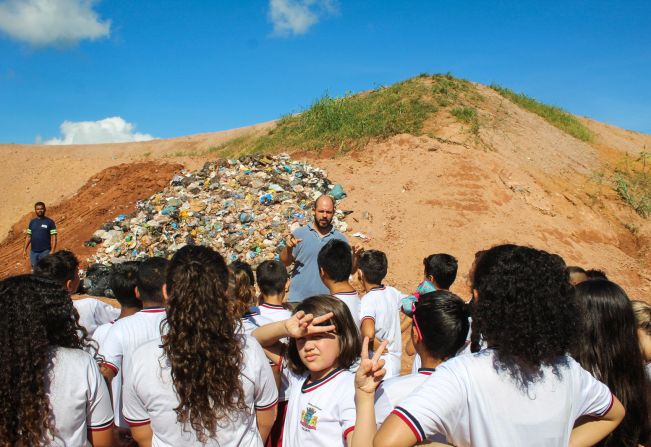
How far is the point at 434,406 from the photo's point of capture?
1.71 metres

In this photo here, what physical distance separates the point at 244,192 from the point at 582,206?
9.37m

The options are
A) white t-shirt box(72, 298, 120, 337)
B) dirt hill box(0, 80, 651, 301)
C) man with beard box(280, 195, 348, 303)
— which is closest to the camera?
white t-shirt box(72, 298, 120, 337)


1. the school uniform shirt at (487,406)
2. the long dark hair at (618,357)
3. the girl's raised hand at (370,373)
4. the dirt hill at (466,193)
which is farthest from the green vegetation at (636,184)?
the girl's raised hand at (370,373)

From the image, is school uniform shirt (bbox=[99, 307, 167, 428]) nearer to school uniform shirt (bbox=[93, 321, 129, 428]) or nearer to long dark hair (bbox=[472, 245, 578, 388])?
school uniform shirt (bbox=[93, 321, 129, 428])

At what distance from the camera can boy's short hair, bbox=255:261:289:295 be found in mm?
3438

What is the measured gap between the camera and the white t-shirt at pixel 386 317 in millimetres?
3684

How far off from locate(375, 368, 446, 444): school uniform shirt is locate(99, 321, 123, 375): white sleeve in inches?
68.5

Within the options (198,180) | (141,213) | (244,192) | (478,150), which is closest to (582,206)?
(478,150)

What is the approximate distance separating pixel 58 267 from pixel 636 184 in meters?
17.2

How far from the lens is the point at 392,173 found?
13359 mm

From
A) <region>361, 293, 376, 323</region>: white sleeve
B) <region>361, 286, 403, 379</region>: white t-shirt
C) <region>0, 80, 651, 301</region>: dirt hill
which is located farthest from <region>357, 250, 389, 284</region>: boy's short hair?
<region>0, 80, 651, 301</region>: dirt hill

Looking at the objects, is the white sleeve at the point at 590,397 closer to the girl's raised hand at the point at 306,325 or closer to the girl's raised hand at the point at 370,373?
the girl's raised hand at the point at 370,373

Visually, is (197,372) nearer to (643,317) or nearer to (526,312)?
(526,312)

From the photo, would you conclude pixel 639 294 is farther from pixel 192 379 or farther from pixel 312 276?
pixel 192 379
